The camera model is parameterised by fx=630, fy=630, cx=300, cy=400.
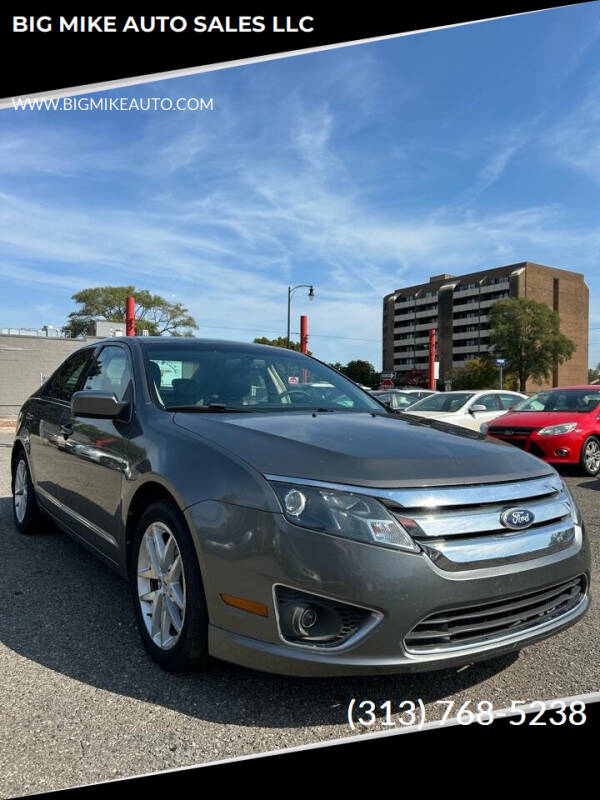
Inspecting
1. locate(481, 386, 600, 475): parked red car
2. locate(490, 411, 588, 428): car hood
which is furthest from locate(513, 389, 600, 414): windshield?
locate(490, 411, 588, 428): car hood

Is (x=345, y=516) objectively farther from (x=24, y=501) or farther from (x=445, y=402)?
(x=445, y=402)

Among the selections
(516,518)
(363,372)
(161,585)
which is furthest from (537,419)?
(363,372)

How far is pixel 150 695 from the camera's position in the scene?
2.54 metres

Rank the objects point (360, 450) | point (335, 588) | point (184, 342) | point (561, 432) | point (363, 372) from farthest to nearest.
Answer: point (363, 372), point (561, 432), point (184, 342), point (360, 450), point (335, 588)

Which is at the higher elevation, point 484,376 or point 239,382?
point 484,376

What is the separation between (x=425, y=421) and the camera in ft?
11.5

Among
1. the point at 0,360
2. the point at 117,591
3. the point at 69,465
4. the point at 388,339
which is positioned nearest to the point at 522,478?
the point at 117,591

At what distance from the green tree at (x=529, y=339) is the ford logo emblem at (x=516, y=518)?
68.9 metres

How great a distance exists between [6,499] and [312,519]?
575cm

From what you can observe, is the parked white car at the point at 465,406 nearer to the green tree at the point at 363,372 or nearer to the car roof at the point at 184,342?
the car roof at the point at 184,342

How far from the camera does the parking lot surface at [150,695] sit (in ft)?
7.02

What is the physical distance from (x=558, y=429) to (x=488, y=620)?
7452mm

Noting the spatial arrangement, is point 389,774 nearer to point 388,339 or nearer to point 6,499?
point 6,499

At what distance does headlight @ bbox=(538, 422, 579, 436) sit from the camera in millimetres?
9109
